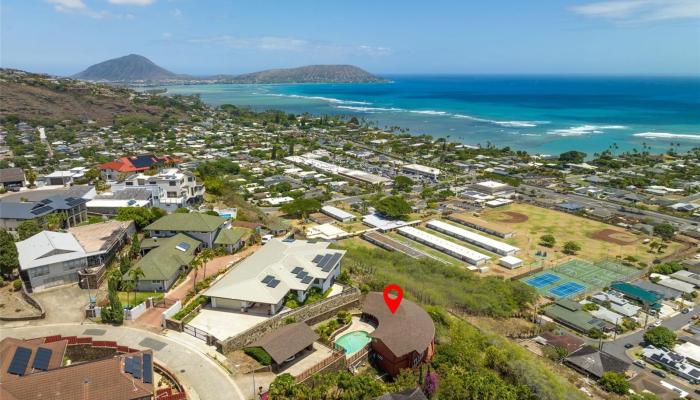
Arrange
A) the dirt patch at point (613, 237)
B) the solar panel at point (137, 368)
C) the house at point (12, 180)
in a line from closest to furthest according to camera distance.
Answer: the solar panel at point (137, 368) < the house at point (12, 180) < the dirt patch at point (613, 237)

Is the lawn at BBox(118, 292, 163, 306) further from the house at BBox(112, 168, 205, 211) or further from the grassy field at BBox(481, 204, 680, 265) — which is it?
the grassy field at BBox(481, 204, 680, 265)

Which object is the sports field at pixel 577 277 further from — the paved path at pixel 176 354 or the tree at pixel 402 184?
the tree at pixel 402 184

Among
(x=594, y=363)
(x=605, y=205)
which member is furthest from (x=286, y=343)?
(x=605, y=205)

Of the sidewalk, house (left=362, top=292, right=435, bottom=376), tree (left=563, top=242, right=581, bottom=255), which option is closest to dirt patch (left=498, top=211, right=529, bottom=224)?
tree (left=563, top=242, right=581, bottom=255)

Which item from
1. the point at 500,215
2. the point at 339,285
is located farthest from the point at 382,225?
the point at 339,285

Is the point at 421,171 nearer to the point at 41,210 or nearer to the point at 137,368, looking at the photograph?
the point at 41,210

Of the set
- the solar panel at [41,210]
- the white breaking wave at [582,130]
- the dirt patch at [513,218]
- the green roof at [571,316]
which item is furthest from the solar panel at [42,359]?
the white breaking wave at [582,130]

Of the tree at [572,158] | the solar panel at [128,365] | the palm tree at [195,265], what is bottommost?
the tree at [572,158]
